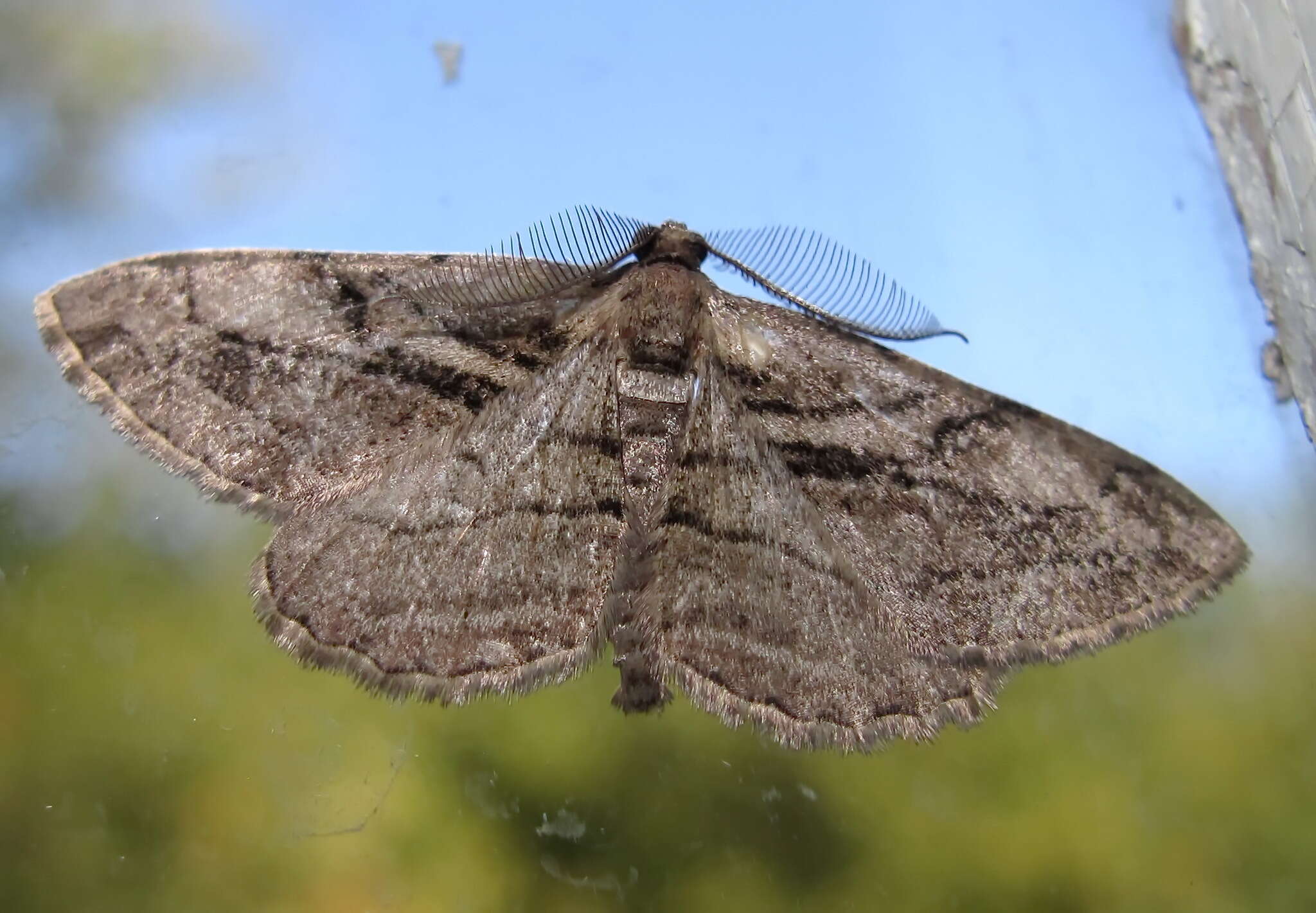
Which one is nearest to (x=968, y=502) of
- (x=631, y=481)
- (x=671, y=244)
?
(x=631, y=481)

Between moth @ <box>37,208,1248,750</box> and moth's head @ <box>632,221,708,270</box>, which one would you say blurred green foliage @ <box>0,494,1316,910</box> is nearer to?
moth @ <box>37,208,1248,750</box>

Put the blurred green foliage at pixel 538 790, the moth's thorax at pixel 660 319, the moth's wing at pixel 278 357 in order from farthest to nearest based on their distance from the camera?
the blurred green foliage at pixel 538 790 → the moth's thorax at pixel 660 319 → the moth's wing at pixel 278 357

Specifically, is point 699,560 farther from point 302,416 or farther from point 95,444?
point 95,444

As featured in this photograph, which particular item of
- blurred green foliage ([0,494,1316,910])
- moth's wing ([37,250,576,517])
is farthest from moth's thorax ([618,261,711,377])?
blurred green foliage ([0,494,1316,910])

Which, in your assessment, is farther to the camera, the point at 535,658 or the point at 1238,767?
the point at 1238,767

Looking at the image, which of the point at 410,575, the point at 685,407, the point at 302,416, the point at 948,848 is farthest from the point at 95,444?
the point at 948,848

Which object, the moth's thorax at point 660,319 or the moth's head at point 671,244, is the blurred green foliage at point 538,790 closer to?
the moth's thorax at point 660,319

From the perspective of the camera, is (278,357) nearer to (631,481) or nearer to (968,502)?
(631,481)

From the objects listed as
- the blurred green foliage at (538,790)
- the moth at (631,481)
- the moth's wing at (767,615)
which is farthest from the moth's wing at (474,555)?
the blurred green foliage at (538,790)
